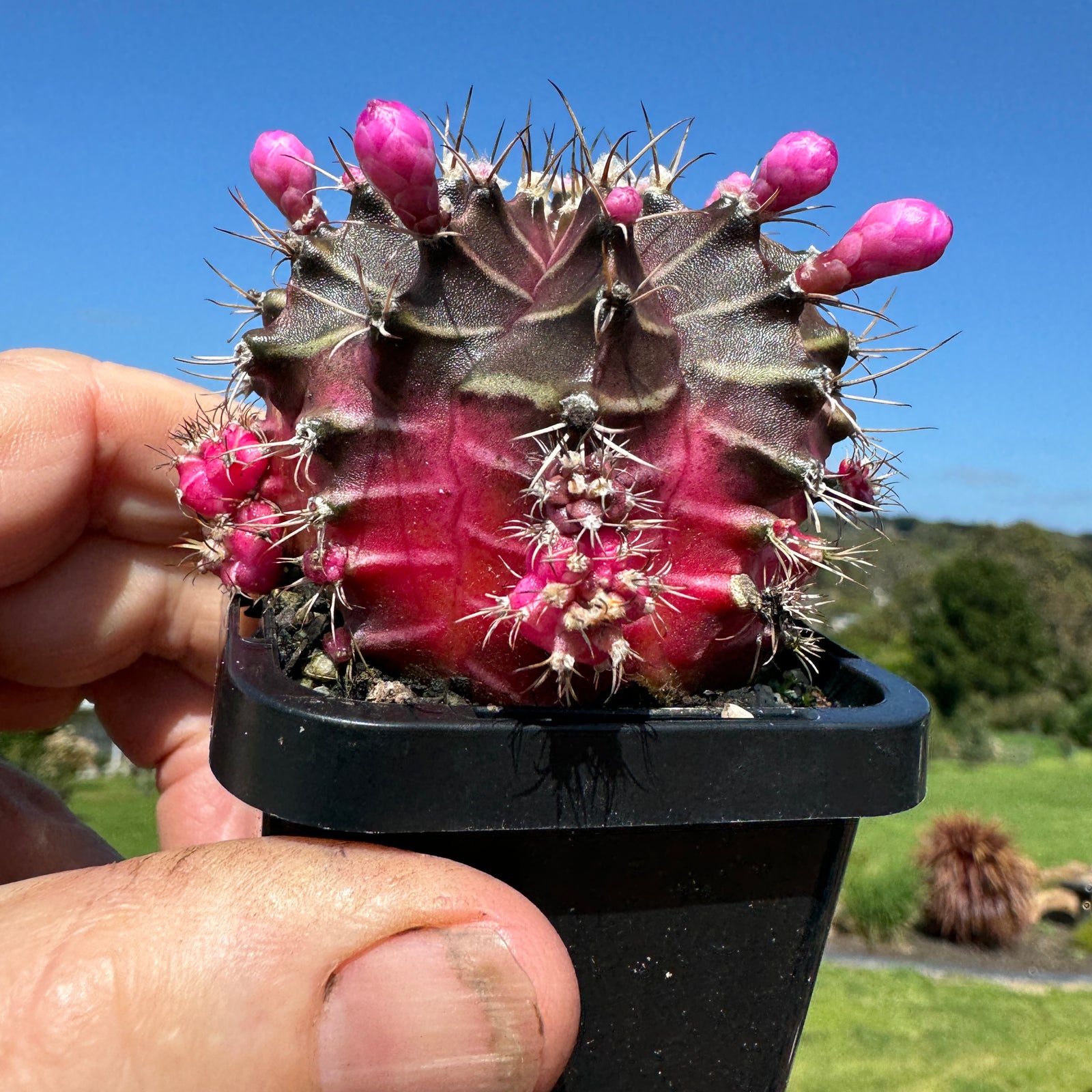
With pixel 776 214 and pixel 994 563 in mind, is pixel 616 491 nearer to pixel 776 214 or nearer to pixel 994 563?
pixel 776 214

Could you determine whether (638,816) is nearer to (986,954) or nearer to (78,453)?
(78,453)

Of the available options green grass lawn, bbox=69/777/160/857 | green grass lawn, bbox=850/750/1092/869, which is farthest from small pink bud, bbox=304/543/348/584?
green grass lawn, bbox=850/750/1092/869

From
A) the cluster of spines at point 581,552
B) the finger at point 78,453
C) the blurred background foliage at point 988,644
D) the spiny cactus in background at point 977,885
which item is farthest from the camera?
the blurred background foliage at point 988,644

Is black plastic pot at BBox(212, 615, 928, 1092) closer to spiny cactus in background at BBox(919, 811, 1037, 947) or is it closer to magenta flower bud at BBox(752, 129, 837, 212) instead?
magenta flower bud at BBox(752, 129, 837, 212)

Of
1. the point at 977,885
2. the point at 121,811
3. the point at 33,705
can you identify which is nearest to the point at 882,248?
the point at 33,705

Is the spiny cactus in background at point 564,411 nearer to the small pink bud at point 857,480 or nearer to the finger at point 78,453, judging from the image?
the small pink bud at point 857,480

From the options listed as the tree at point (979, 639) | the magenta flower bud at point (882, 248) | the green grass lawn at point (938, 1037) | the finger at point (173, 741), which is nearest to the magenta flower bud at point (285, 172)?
the magenta flower bud at point (882, 248)

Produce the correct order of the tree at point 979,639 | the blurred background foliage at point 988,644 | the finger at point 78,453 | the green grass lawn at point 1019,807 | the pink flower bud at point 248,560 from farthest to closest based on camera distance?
the tree at point 979,639 < the blurred background foliage at point 988,644 < the green grass lawn at point 1019,807 < the finger at point 78,453 < the pink flower bud at point 248,560

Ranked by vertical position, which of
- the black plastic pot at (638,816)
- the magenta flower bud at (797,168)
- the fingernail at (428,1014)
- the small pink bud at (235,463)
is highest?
the magenta flower bud at (797,168)
